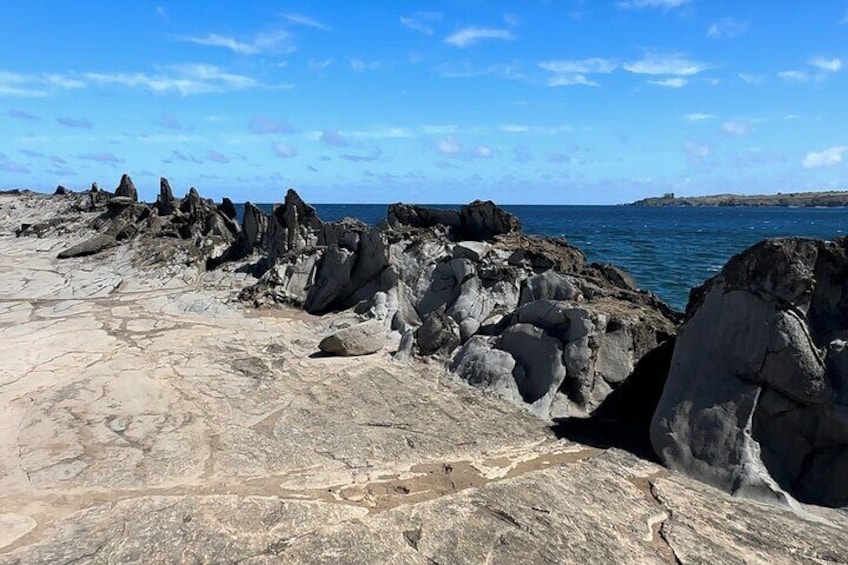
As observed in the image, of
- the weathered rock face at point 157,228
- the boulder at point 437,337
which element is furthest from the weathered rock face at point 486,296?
the weathered rock face at point 157,228

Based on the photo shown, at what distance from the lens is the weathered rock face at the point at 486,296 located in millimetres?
8898

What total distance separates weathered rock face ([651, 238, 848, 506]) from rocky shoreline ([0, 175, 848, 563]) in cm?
2

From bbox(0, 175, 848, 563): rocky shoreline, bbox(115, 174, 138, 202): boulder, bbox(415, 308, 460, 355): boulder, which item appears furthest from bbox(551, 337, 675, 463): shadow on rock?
bbox(115, 174, 138, 202): boulder

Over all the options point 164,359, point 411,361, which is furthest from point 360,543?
point 164,359

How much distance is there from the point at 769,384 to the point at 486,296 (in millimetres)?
5532

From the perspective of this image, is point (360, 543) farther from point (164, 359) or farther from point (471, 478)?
point (164, 359)

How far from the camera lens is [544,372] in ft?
29.2

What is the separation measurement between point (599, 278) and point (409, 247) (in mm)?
4206

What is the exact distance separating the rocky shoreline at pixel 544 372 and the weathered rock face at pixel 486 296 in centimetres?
3

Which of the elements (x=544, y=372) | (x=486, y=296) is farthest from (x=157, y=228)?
(x=544, y=372)

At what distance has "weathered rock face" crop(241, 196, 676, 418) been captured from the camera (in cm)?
Result: 890

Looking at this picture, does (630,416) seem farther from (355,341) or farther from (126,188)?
(126,188)

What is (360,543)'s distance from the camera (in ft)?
17.3

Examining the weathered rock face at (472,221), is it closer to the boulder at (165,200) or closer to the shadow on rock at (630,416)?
the shadow on rock at (630,416)
